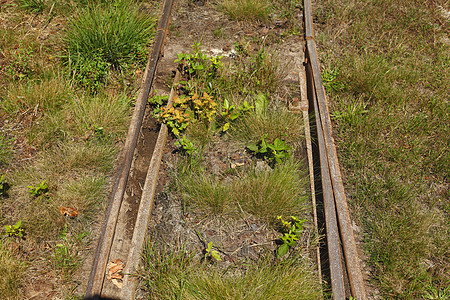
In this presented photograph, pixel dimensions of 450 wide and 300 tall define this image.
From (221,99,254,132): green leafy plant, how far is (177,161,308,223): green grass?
0.85m

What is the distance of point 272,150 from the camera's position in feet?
13.9

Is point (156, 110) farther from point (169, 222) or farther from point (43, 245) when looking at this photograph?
point (43, 245)

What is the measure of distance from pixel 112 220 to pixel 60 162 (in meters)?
1.26

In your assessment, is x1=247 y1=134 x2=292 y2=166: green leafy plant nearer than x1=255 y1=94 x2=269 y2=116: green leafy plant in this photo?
Yes

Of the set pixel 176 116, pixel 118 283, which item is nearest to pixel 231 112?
pixel 176 116

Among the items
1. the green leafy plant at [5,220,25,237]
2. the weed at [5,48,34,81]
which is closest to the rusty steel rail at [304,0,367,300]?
the green leafy plant at [5,220,25,237]

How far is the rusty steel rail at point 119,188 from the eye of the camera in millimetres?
3081

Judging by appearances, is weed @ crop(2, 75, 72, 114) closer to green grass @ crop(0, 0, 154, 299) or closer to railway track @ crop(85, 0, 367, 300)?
green grass @ crop(0, 0, 154, 299)

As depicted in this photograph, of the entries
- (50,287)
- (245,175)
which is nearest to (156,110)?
(245,175)

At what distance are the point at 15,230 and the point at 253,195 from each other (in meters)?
2.48

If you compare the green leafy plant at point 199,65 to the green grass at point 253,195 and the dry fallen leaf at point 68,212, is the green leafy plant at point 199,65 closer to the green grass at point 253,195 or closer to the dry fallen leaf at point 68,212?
the green grass at point 253,195

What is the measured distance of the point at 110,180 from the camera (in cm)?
416

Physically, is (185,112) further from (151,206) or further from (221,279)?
(221,279)

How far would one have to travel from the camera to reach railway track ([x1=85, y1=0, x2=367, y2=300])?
319 cm
